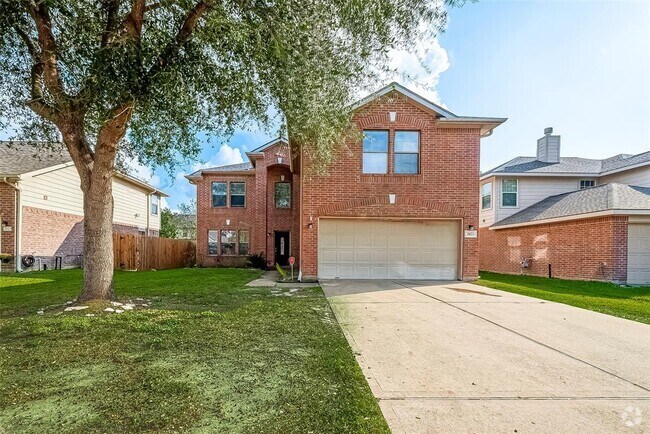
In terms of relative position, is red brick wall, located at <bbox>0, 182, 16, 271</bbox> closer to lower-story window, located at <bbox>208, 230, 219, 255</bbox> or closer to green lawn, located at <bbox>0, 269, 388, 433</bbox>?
lower-story window, located at <bbox>208, 230, 219, 255</bbox>

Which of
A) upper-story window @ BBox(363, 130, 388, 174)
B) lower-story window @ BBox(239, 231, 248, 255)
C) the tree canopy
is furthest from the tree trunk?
lower-story window @ BBox(239, 231, 248, 255)

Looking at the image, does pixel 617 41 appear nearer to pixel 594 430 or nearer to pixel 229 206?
pixel 594 430

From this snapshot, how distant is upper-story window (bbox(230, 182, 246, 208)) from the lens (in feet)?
62.6

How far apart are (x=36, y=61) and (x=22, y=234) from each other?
1067cm

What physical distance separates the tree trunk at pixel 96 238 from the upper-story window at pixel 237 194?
13.0m

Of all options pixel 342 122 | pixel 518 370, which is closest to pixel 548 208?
A: pixel 342 122

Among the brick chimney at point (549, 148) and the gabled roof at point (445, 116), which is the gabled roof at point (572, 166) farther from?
the gabled roof at point (445, 116)

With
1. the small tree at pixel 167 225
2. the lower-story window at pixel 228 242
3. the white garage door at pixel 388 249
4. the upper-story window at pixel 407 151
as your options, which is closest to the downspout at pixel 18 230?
the lower-story window at pixel 228 242

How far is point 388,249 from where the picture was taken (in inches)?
432

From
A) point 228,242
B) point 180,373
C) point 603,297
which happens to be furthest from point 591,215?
point 228,242

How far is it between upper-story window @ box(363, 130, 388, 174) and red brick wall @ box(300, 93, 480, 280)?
0.18 metres

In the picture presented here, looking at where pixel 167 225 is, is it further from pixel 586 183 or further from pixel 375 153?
pixel 586 183

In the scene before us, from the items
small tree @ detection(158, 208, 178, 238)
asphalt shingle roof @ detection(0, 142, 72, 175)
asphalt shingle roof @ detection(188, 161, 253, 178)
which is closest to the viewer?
asphalt shingle roof @ detection(0, 142, 72, 175)

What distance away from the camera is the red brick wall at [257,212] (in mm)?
17484
